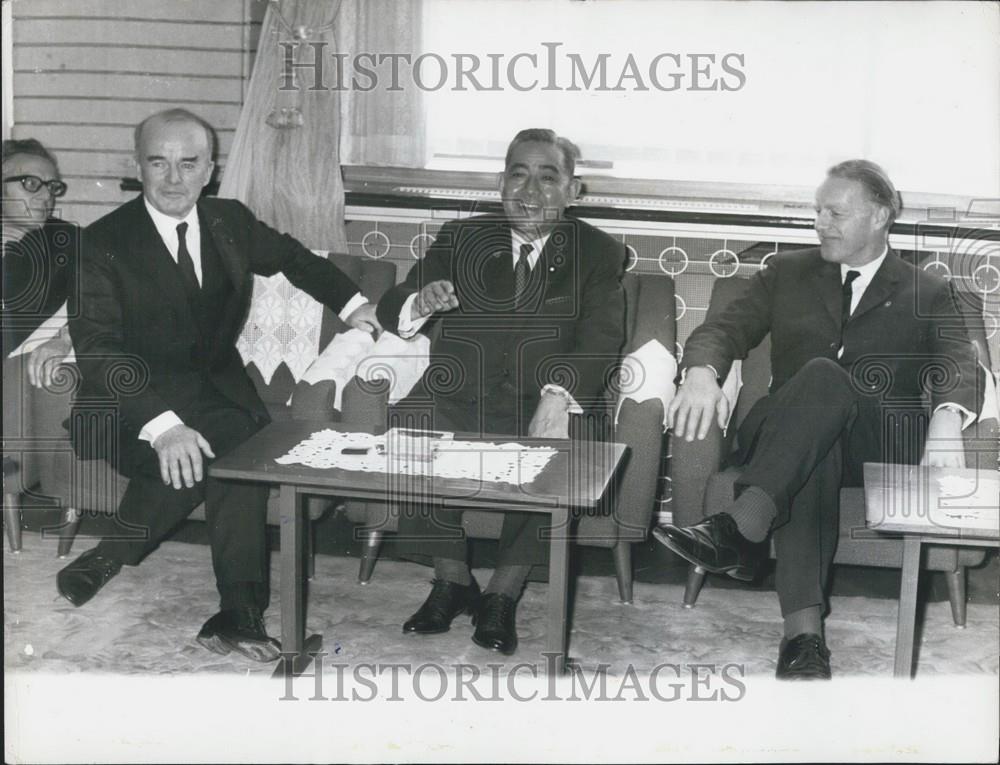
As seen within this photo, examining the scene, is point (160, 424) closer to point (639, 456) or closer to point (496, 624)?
point (496, 624)

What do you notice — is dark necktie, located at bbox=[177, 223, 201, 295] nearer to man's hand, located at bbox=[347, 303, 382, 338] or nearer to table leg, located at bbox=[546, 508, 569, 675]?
man's hand, located at bbox=[347, 303, 382, 338]

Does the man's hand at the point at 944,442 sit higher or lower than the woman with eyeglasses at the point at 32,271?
lower

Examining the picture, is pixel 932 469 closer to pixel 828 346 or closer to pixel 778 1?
pixel 828 346

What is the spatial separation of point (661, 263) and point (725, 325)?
1.98 feet

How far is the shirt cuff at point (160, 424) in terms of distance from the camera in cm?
286

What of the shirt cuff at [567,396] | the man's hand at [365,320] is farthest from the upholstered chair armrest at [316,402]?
the shirt cuff at [567,396]

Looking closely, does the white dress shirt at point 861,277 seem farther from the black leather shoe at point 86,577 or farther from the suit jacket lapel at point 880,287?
the black leather shoe at point 86,577

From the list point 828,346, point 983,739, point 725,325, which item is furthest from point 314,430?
point 983,739

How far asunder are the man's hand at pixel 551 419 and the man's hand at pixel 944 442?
3.20ft

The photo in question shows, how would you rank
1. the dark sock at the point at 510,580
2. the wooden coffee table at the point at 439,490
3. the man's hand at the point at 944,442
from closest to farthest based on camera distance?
the wooden coffee table at the point at 439,490, the man's hand at the point at 944,442, the dark sock at the point at 510,580

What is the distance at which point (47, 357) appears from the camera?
3.26m

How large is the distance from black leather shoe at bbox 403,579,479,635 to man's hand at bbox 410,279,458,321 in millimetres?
817

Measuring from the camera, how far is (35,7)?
2982 mm

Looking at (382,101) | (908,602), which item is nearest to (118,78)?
(382,101)
